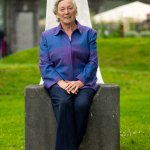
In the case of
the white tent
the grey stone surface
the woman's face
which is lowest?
the white tent

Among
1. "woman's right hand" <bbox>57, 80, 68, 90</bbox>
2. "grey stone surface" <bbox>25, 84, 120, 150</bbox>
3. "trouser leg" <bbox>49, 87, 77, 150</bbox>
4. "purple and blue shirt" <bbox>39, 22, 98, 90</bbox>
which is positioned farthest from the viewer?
"grey stone surface" <bbox>25, 84, 120, 150</bbox>

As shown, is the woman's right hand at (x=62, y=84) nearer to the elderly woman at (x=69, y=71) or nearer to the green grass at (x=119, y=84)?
the elderly woman at (x=69, y=71)

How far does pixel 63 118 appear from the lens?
21.8 ft

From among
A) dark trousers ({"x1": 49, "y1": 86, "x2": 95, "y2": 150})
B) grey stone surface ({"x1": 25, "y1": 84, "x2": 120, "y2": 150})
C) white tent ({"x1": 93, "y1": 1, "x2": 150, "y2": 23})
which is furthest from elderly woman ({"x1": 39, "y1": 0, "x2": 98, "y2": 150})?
white tent ({"x1": 93, "y1": 1, "x2": 150, "y2": 23})

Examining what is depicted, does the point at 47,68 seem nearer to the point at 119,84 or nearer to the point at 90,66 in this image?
the point at 90,66

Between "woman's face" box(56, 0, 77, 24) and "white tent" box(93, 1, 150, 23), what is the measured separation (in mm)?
28048

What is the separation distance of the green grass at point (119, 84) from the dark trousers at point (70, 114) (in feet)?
5.45

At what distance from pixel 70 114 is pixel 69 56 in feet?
1.98

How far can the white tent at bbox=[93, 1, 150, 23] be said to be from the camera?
1383 inches

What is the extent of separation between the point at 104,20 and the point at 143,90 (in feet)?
56.3

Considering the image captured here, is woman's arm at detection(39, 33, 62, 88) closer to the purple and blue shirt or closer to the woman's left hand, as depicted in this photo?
the purple and blue shirt

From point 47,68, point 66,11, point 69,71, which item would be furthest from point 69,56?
point 66,11

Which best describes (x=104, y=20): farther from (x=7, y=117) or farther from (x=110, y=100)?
(x=110, y=100)

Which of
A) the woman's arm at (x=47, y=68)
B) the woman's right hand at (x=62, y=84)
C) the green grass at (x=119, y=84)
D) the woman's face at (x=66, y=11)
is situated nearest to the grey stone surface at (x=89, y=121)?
the woman's arm at (x=47, y=68)
